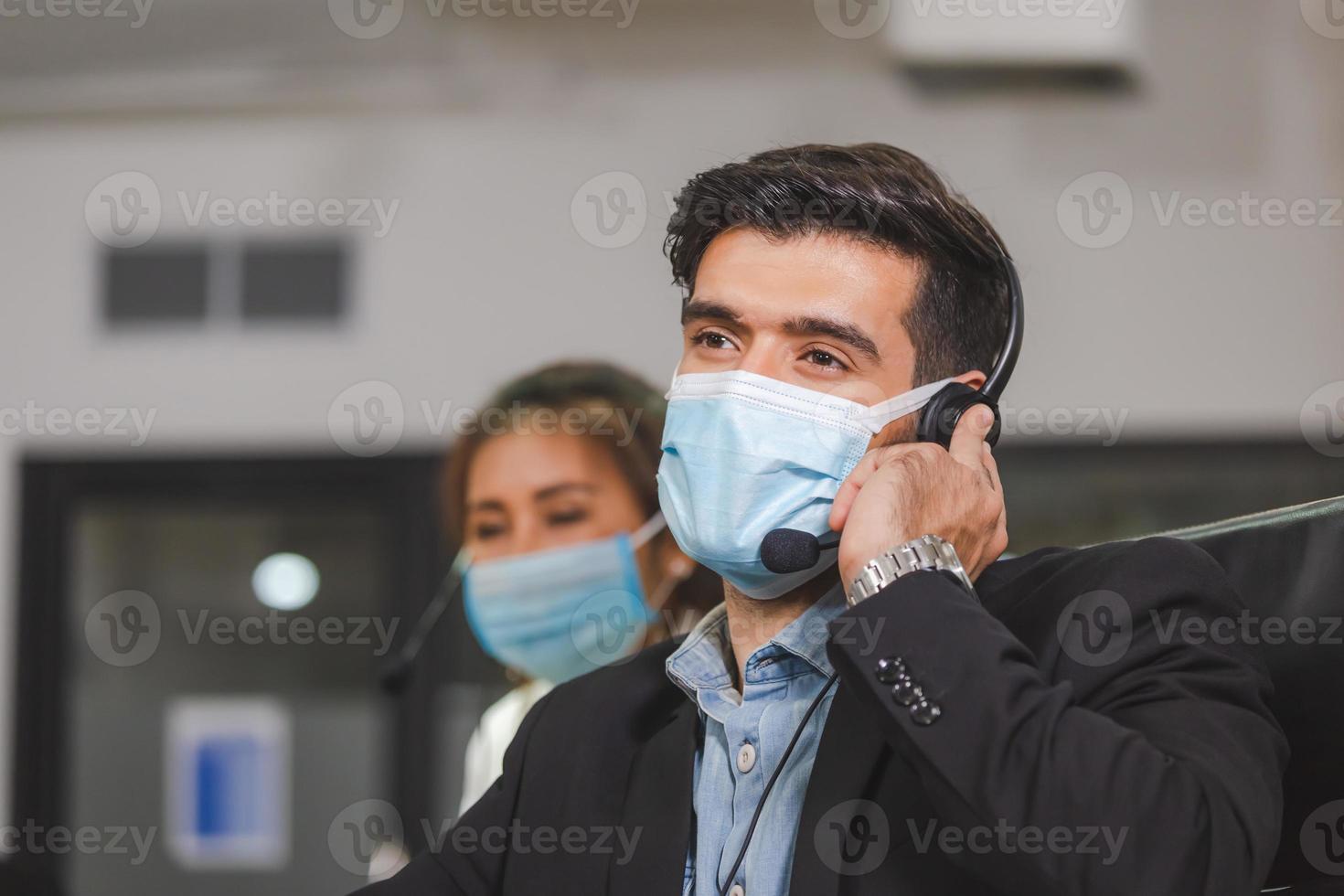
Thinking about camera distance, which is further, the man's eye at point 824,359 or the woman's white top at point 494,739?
the woman's white top at point 494,739

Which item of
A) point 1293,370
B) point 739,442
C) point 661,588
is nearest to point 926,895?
point 739,442

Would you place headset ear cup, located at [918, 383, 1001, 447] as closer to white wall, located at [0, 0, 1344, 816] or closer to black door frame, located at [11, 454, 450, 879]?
white wall, located at [0, 0, 1344, 816]

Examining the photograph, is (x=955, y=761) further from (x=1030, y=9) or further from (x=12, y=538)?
(x=12, y=538)

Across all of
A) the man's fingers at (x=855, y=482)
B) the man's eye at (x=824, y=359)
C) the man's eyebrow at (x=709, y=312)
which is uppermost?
the man's eyebrow at (x=709, y=312)

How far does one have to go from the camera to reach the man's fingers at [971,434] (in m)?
1.22

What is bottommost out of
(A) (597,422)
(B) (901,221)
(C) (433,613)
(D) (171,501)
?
(C) (433,613)

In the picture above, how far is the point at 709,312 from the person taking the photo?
1329mm

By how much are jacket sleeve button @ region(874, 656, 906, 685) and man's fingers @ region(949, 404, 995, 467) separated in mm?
266

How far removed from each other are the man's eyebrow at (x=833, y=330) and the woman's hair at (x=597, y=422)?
102 cm

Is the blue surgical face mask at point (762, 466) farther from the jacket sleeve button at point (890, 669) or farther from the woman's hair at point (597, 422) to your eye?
the woman's hair at point (597, 422)

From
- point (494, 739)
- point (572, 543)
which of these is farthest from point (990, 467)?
point (494, 739)

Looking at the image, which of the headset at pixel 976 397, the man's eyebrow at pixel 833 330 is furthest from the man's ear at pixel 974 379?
the man's eyebrow at pixel 833 330

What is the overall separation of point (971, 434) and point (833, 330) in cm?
17

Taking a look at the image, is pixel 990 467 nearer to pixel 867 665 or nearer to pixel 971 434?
pixel 971 434
